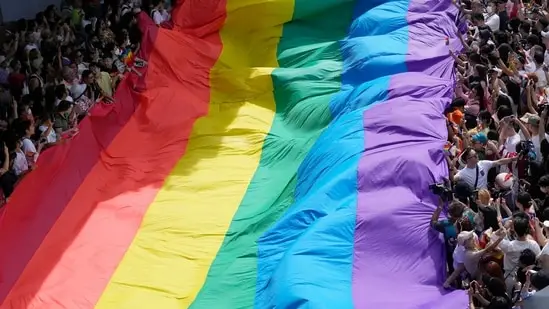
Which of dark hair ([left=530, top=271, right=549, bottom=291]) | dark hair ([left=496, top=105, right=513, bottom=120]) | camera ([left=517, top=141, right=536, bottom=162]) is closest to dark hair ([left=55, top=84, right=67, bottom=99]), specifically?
dark hair ([left=496, top=105, right=513, bottom=120])

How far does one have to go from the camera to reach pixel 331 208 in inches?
276

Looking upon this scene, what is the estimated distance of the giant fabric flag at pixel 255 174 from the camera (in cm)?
645

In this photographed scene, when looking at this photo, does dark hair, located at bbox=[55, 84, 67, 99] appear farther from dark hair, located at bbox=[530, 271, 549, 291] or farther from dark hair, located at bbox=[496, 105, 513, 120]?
dark hair, located at bbox=[530, 271, 549, 291]

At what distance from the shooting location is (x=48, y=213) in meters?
7.55

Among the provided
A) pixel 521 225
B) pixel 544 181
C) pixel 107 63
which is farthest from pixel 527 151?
pixel 107 63

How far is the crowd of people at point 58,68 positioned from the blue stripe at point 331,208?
244 centimetres

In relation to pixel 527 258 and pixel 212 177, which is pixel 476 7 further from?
pixel 527 258

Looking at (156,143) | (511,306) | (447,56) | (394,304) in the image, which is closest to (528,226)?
(511,306)

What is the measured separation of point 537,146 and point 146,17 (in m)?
5.82

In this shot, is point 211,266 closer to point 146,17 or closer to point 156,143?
point 156,143

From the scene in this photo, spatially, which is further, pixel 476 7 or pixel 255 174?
pixel 476 7

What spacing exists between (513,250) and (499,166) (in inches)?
54.0

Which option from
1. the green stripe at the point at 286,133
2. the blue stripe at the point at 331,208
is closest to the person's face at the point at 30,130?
the green stripe at the point at 286,133

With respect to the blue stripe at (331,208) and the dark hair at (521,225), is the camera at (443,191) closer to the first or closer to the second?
the blue stripe at (331,208)
